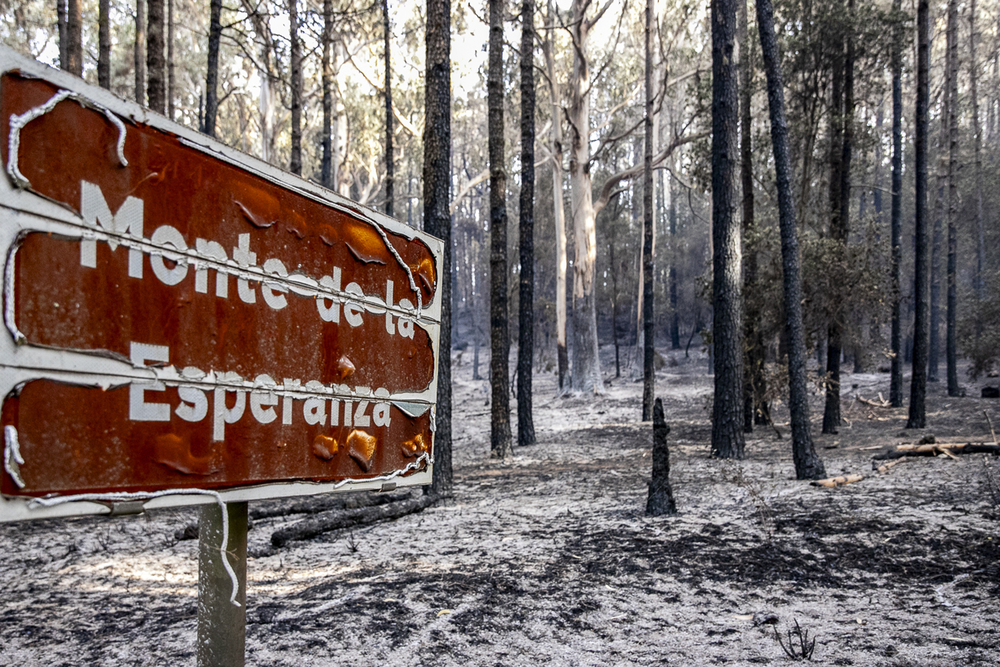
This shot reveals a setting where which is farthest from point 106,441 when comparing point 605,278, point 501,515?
point 605,278

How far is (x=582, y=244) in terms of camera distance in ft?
75.6

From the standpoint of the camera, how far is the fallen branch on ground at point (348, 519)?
601 centimetres

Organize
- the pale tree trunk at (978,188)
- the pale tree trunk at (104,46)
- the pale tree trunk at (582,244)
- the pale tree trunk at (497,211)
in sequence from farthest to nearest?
the pale tree trunk at (978,188) → the pale tree trunk at (582,244) → the pale tree trunk at (104,46) → the pale tree trunk at (497,211)

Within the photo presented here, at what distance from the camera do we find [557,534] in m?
6.15

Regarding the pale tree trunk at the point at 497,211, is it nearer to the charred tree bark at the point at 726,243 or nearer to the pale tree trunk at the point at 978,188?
the charred tree bark at the point at 726,243

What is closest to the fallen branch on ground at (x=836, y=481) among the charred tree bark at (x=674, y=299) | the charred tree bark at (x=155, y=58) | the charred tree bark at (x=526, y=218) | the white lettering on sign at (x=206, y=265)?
the charred tree bark at (x=526, y=218)

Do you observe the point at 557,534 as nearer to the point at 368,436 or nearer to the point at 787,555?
the point at 787,555

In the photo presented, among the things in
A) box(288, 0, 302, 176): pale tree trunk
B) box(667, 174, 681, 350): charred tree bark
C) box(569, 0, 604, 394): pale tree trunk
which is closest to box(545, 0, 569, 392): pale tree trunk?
box(569, 0, 604, 394): pale tree trunk

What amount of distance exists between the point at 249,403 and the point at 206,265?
0.41 meters

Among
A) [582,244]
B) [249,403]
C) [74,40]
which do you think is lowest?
Result: [249,403]

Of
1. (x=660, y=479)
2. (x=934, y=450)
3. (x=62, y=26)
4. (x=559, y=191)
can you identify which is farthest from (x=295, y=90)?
(x=559, y=191)

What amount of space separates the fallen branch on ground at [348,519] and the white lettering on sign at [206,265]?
427 centimetres

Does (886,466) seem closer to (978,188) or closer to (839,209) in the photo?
(839,209)

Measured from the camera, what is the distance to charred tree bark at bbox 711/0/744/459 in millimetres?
9969
